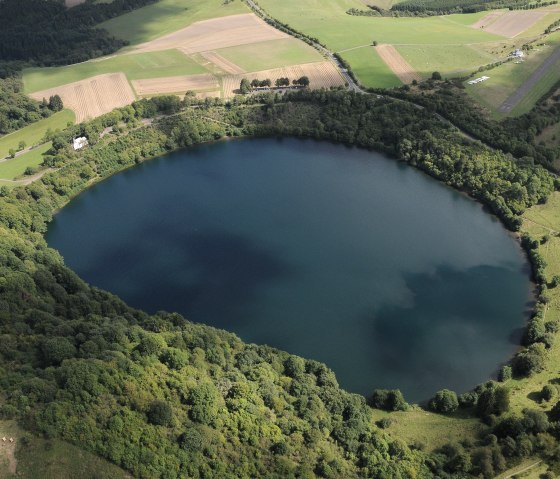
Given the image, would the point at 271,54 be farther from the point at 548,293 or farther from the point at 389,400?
the point at 389,400

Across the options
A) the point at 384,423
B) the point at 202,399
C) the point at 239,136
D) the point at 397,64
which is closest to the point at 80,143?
the point at 239,136

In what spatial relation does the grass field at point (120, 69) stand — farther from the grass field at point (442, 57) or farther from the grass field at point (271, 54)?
the grass field at point (442, 57)

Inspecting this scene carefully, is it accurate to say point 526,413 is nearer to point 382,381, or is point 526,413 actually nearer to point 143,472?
point 382,381

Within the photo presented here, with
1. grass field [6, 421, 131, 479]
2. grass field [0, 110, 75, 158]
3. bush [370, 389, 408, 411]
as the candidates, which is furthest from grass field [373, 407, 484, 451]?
grass field [0, 110, 75, 158]

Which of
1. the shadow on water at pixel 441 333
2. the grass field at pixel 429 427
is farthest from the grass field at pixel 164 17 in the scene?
the grass field at pixel 429 427

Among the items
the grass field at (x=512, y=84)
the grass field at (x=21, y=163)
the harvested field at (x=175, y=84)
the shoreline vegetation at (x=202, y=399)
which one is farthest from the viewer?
the harvested field at (x=175, y=84)

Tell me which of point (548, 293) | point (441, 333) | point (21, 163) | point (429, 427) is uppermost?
point (21, 163)
